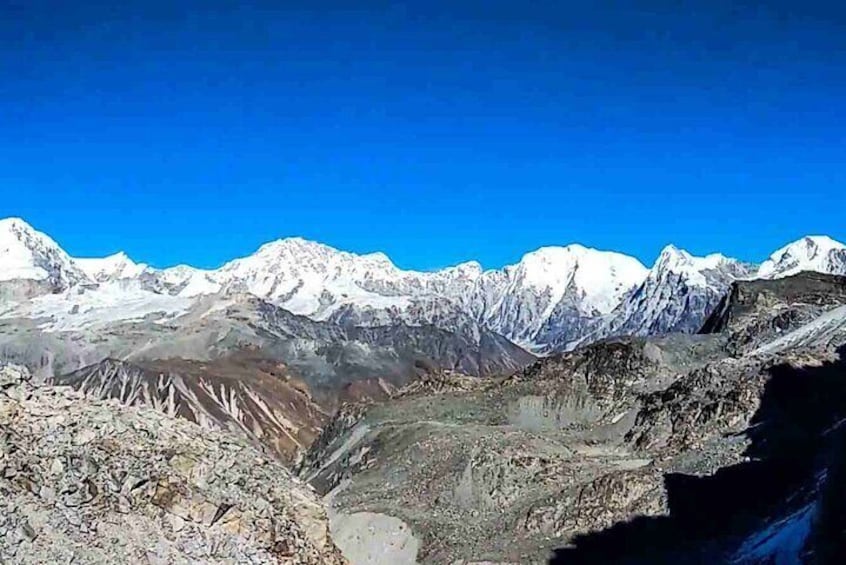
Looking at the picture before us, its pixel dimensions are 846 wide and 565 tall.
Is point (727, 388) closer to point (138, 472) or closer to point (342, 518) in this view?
point (342, 518)

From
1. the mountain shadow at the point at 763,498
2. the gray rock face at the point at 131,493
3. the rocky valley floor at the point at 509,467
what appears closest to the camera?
the gray rock face at the point at 131,493

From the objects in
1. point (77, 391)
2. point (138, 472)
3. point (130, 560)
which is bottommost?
point (130, 560)

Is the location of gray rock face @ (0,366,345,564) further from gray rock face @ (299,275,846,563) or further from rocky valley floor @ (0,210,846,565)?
gray rock face @ (299,275,846,563)

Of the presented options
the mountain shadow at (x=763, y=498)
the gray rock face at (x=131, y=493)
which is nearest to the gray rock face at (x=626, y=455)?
the mountain shadow at (x=763, y=498)

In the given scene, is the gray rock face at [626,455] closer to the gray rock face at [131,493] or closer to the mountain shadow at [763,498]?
the mountain shadow at [763,498]

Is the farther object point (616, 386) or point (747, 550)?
point (616, 386)

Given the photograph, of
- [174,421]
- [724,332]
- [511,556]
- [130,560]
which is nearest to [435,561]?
[511,556]

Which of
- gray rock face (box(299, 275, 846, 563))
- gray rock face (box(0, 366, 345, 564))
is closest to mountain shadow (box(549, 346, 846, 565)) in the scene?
gray rock face (box(299, 275, 846, 563))
